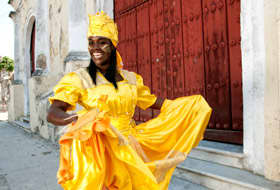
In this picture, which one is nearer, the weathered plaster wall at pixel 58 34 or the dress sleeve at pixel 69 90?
the dress sleeve at pixel 69 90

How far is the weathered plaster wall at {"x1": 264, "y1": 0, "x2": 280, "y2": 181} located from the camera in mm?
2012

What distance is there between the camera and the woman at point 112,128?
1.35m

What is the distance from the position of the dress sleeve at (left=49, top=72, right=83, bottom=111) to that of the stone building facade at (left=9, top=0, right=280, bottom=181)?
1804mm

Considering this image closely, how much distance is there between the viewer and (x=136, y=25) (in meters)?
4.39

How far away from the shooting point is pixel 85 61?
4836 mm

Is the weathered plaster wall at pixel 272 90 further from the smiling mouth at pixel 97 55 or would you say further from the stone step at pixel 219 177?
the smiling mouth at pixel 97 55

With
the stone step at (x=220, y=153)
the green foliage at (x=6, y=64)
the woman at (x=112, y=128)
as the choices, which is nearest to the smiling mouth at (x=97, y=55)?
the woman at (x=112, y=128)

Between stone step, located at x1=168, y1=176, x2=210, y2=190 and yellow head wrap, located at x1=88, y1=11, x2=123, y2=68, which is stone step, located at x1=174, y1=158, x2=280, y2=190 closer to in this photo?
stone step, located at x1=168, y1=176, x2=210, y2=190

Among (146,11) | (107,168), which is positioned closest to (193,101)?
(107,168)

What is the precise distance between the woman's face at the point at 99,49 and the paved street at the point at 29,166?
186 cm

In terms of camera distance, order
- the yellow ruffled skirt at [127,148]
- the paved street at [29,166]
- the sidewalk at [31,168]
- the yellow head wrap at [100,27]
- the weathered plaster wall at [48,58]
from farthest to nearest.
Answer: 1. the weathered plaster wall at [48,58]
2. the paved street at [29,166]
3. the sidewalk at [31,168]
4. the yellow head wrap at [100,27]
5. the yellow ruffled skirt at [127,148]

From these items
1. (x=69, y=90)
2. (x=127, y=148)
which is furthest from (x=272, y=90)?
(x=69, y=90)

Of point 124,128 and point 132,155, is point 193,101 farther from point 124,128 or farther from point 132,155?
point 132,155

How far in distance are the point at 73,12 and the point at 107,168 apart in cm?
451
